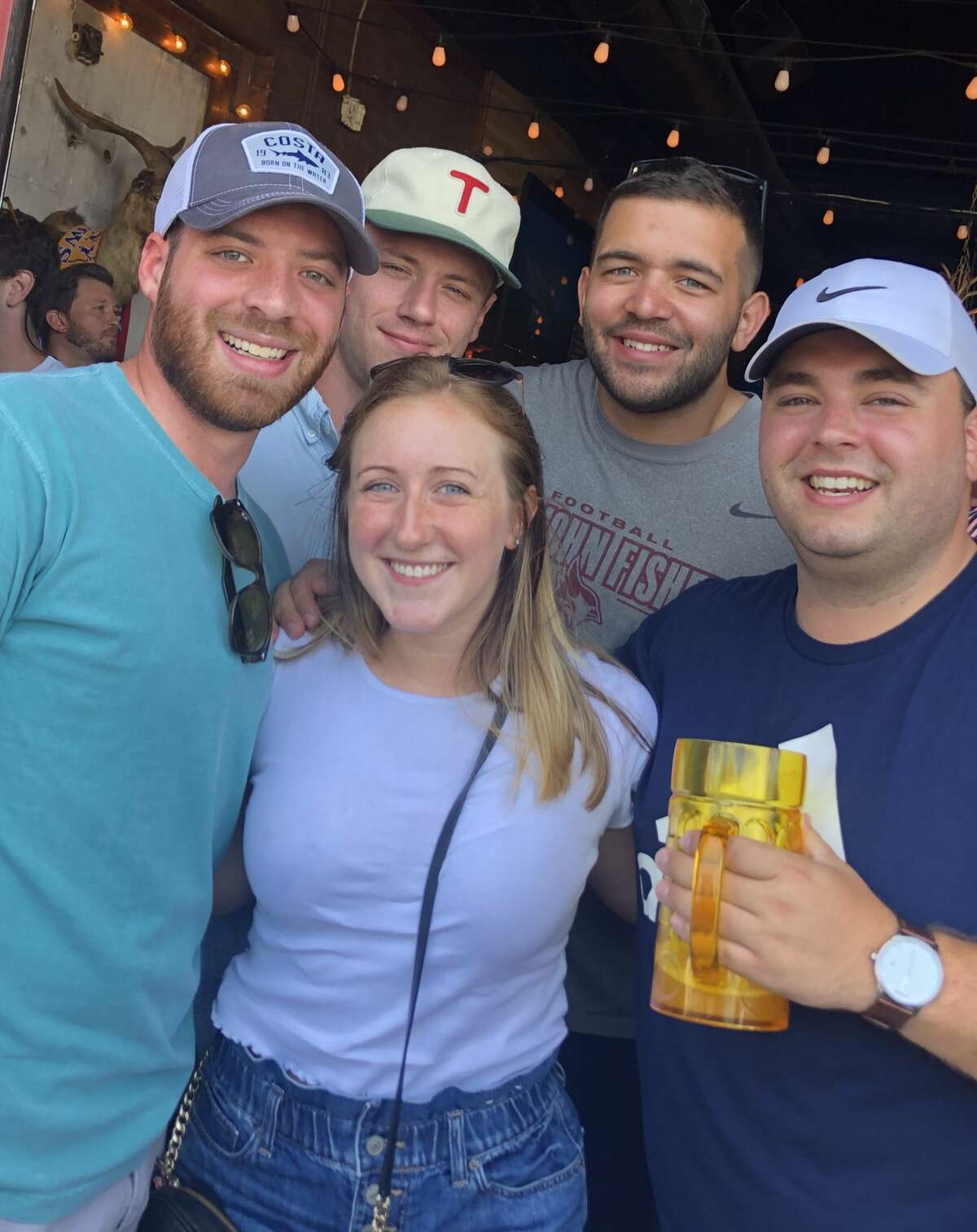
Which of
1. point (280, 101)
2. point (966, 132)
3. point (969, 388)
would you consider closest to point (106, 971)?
point (969, 388)

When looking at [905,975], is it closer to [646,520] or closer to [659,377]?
[646,520]

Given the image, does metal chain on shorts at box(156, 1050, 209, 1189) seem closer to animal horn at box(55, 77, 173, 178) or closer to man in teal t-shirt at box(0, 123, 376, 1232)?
man in teal t-shirt at box(0, 123, 376, 1232)

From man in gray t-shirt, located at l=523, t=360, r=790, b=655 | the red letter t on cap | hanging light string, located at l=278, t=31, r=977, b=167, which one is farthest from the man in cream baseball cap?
hanging light string, located at l=278, t=31, r=977, b=167

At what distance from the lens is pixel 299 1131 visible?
1.59m

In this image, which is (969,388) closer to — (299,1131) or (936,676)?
(936,676)

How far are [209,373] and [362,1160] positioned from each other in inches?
44.6

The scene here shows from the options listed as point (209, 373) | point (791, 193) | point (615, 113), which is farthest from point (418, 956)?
point (615, 113)

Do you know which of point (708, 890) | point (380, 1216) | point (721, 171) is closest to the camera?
point (708, 890)

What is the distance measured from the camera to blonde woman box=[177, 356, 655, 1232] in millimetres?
1593

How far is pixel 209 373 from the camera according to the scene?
1608mm

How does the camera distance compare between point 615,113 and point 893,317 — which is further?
point 615,113

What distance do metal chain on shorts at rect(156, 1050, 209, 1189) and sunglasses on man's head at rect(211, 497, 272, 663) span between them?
2.12 ft

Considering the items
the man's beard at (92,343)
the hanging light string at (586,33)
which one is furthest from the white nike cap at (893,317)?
the hanging light string at (586,33)

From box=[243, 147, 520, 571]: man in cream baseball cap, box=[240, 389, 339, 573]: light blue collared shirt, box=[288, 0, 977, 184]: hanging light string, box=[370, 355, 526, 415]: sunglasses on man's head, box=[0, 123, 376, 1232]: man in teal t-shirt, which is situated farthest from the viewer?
box=[288, 0, 977, 184]: hanging light string
